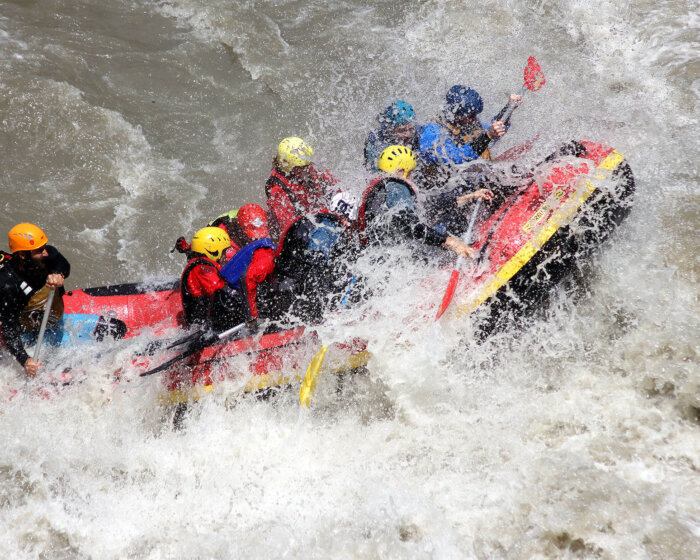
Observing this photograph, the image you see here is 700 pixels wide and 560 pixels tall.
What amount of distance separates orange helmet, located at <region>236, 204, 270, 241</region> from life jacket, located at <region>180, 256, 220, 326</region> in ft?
1.96

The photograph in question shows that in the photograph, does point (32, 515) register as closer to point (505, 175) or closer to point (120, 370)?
point (120, 370)

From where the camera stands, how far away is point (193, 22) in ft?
28.4

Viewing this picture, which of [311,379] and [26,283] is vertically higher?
[26,283]

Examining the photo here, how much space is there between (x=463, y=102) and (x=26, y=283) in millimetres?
3920

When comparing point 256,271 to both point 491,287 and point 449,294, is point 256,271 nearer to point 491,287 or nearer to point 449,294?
point 449,294

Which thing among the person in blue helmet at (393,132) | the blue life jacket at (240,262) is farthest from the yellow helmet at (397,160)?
the blue life jacket at (240,262)

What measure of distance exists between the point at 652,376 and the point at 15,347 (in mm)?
4383

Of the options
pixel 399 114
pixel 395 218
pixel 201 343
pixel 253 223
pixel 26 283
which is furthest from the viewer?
pixel 399 114

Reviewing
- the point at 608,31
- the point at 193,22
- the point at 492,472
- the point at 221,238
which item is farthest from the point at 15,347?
the point at 608,31

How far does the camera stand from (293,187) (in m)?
5.01

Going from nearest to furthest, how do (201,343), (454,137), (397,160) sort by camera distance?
(201,343)
(397,160)
(454,137)

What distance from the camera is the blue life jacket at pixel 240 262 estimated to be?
3986 mm

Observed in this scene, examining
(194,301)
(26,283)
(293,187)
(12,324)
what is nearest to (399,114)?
(293,187)

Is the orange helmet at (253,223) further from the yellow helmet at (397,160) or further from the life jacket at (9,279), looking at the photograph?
the life jacket at (9,279)
